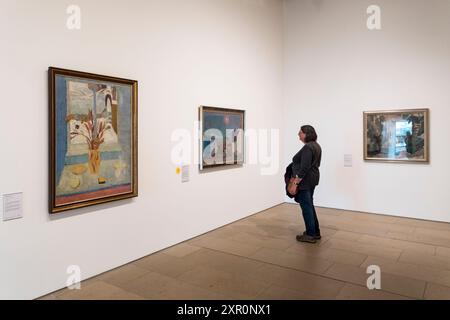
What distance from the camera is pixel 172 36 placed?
418 cm

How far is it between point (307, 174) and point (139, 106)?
227cm

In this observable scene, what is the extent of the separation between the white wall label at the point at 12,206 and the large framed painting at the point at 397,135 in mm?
5387

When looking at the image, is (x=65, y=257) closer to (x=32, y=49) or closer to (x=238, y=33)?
(x=32, y=49)

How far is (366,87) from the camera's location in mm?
6039

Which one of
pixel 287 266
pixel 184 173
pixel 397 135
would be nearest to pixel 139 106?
pixel 184 173

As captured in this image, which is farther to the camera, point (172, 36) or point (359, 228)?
point (359, 228)

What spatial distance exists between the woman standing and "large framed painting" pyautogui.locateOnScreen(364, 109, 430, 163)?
2.09 metres

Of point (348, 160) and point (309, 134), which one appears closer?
point (309, 134)

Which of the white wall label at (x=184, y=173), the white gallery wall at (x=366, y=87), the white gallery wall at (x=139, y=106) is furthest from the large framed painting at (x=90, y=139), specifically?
the white gallery wall at (x=366, y=87)

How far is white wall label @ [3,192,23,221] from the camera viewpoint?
2.68m

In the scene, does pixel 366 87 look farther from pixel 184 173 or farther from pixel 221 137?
pixel 184 173

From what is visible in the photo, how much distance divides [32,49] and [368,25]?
17.8 feet
